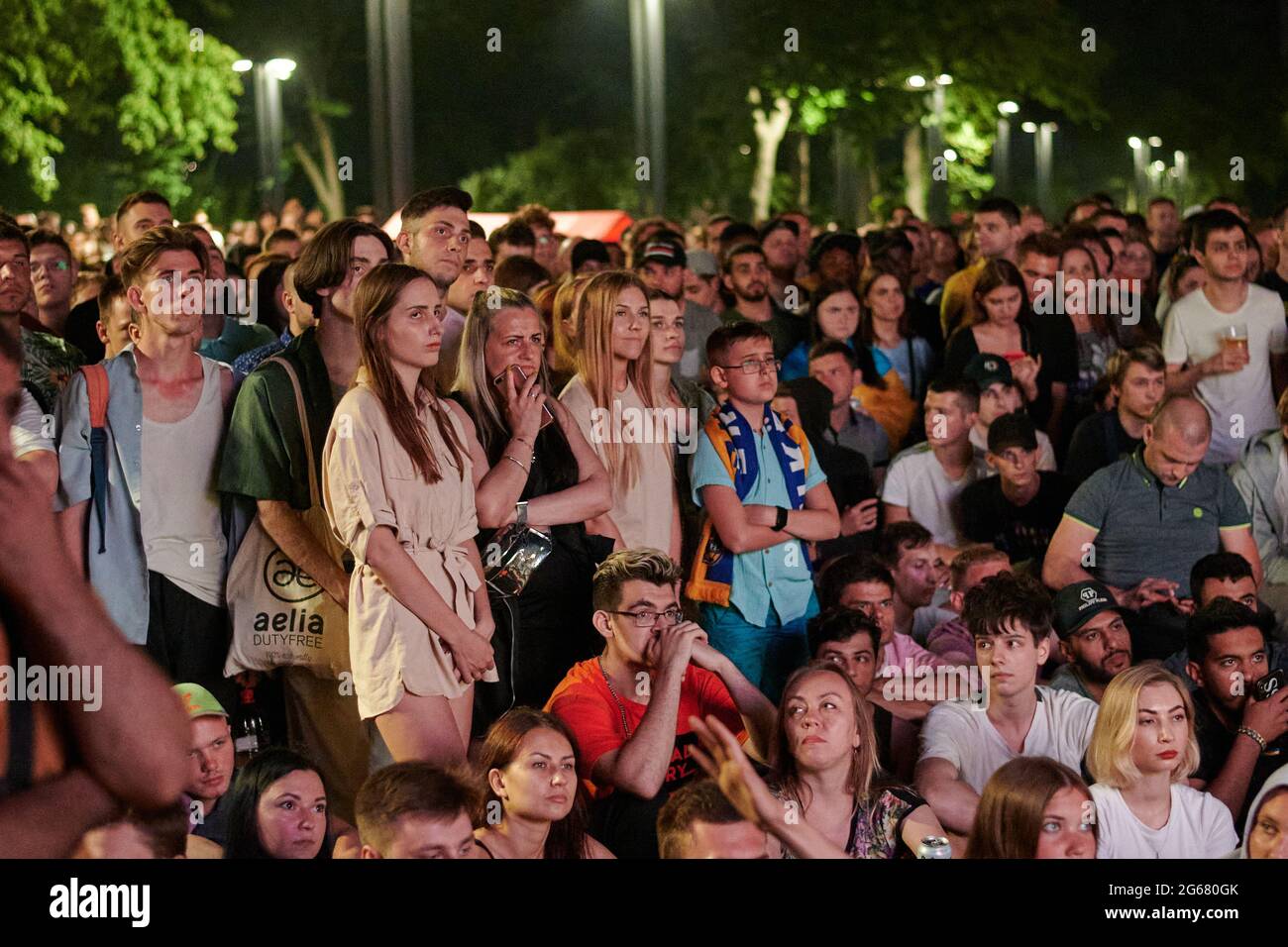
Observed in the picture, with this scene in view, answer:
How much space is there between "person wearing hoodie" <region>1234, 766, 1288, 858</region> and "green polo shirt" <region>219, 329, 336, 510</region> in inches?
109

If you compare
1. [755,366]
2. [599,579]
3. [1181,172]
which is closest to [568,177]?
[1181,172]

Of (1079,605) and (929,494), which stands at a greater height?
(929,494)

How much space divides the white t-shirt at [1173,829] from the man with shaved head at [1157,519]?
5.13ft

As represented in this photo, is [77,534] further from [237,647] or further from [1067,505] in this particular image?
[1067,505]

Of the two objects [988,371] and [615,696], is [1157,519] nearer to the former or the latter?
[988,371]

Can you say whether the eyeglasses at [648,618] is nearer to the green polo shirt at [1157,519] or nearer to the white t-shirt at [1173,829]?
the white t-shirt at [1173,829]

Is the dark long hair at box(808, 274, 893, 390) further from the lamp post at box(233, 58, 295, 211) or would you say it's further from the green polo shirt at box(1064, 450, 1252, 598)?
the lamp post at box(233, 58, 295, 211)

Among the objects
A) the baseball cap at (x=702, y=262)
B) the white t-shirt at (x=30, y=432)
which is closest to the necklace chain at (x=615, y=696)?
the white t-shirt at (x=30, y=432)

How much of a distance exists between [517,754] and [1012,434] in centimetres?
310

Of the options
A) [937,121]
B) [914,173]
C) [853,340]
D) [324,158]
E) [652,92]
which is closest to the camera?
[853,340]

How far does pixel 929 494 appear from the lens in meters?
7.28

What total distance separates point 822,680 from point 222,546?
1.79 metres

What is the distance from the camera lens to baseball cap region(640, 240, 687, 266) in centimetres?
802
